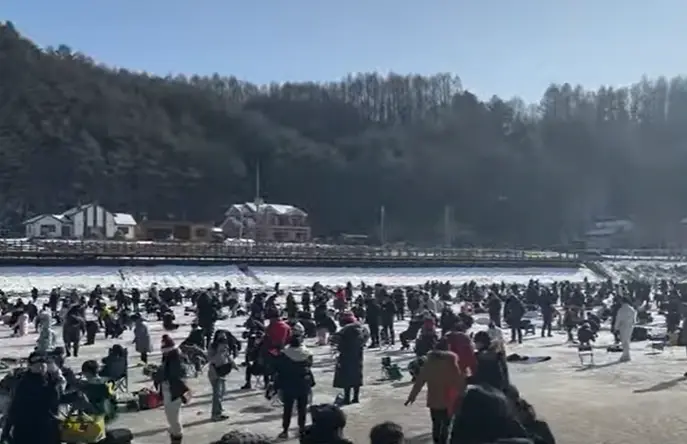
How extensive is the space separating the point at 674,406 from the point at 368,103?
127 metres

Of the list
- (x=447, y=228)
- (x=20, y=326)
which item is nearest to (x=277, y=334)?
(x=20, y=326)

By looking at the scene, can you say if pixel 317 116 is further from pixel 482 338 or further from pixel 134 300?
pixel 482 338

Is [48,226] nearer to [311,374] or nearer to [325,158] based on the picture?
[325,158]

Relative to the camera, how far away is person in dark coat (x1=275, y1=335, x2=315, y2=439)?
31.9ft

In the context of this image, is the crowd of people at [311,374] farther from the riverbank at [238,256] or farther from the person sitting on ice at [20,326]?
the riverbank at [238,256]

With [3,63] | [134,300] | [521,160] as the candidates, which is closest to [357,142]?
[521,160]

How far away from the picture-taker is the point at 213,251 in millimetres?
54594

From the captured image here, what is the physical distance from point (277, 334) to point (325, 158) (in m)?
96.1

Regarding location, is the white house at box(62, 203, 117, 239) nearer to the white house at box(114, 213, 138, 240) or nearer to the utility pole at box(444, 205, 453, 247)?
the white house at box(114, 213, 138, 240)

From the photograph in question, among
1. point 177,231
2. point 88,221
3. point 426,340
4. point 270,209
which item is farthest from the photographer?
point 270,209

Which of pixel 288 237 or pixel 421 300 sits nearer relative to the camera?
pixel 421 300

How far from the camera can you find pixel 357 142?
374 feet

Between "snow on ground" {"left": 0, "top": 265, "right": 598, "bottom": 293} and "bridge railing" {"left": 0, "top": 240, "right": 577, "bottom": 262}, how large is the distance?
211 cm

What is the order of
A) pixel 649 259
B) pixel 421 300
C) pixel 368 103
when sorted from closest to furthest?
pixel 421 300 < pixel 649 259 < pixel 368 103
